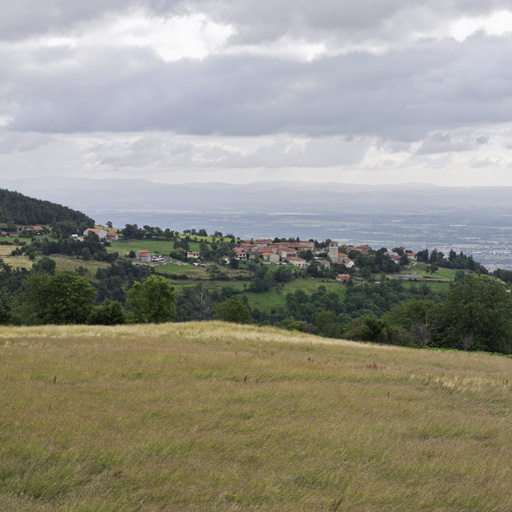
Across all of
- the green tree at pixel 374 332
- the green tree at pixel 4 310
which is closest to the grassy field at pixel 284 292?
the green tree at pixel 374 332

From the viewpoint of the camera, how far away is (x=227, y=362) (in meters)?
15.9

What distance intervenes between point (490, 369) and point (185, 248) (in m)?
157

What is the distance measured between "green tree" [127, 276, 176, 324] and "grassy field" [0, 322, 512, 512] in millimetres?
25363

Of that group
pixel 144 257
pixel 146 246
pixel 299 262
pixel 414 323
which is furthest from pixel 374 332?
pixel 146 246

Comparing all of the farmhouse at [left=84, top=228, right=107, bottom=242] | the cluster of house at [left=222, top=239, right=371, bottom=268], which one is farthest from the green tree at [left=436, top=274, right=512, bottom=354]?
the farmhouse at [left=84, top=228, right=107, bottom=242]

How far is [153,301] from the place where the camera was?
42188 millimetres

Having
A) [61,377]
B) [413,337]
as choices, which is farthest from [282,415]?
[413,337]

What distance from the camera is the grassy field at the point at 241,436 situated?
621cm

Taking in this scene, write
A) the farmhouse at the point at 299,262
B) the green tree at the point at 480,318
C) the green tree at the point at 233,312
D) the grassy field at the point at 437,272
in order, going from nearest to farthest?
the green tree at the point at 480,318
the green tree at the point at 233,312
the grassy field at the point at 437,272
the farmhouse at the point at 299,262

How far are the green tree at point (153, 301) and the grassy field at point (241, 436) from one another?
2536cm

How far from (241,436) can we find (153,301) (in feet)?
115

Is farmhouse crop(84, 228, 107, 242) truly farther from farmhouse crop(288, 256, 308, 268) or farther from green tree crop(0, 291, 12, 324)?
green tree crop(0, 291, 12, 324)

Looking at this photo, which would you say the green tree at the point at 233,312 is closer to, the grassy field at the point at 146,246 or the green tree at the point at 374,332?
the green tree at the point at 374,332

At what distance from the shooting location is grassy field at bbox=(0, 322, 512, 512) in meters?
6.21
